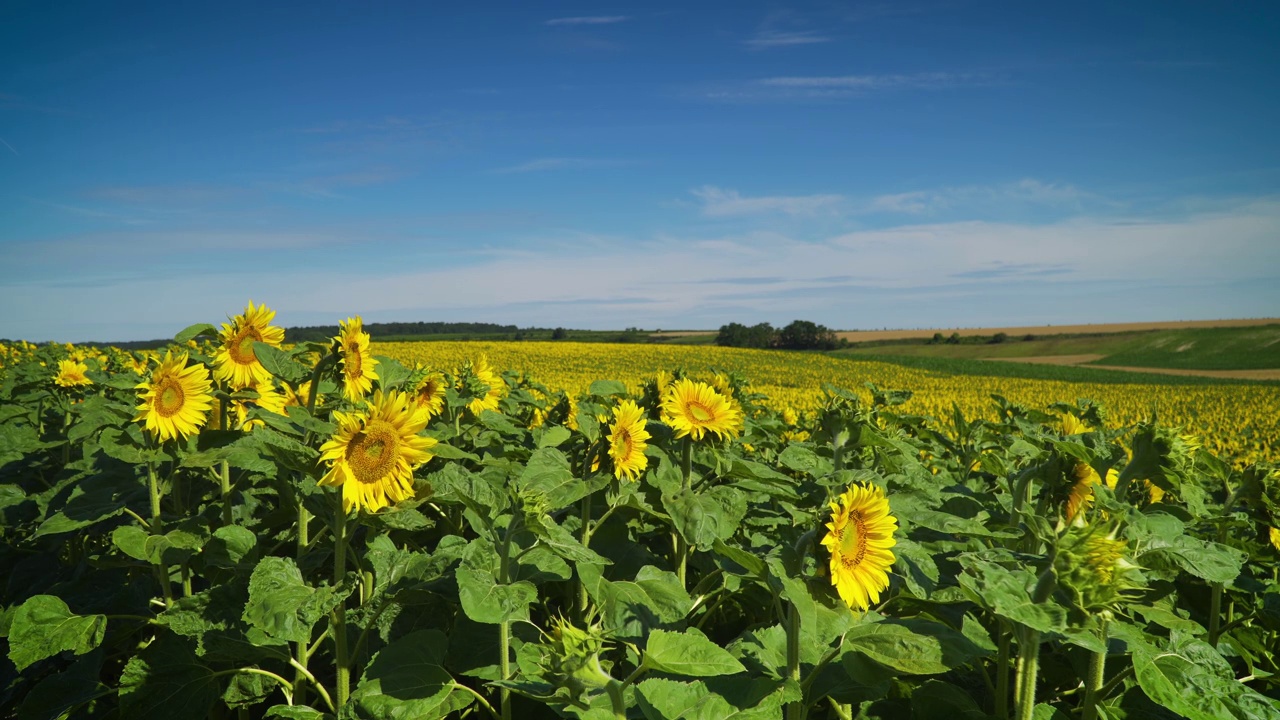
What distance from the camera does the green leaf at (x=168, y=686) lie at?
8.37ft

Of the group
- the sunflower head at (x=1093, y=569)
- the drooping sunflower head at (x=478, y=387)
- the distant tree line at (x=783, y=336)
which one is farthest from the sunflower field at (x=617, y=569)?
the distant tree line at (x=783, y=336)

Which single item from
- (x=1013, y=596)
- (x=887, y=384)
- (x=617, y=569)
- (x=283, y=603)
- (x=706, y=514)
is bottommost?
(x=887, y=384)

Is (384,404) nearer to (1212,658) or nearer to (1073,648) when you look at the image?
(1073,648)

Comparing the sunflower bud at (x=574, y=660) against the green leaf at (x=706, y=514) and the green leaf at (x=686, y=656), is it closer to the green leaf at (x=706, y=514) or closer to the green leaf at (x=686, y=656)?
the green leaf at (x=686, y=656)

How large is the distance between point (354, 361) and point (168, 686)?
1.35 meters

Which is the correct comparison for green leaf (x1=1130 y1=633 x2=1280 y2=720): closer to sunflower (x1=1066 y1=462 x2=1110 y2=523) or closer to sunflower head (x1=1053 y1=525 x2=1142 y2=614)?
sunflower head (x1=1053 y1=525 x2=1142 y2=614)

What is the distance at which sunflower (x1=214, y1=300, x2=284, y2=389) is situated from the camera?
11.3 ft

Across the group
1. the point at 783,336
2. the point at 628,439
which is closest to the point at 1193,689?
the point at 628,439

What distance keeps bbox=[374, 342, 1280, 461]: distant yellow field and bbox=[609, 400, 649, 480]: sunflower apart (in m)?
10.1

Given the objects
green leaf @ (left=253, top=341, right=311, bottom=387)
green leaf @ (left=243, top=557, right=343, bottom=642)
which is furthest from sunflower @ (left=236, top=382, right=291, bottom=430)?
green leaf @ (left=243, top=557, right=343, bottom=642)

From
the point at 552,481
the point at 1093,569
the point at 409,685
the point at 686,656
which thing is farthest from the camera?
the point at 552,481

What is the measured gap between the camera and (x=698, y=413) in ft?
10.4

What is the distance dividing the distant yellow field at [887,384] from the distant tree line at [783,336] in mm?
15442

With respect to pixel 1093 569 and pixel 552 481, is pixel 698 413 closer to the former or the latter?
pixel 552 481
